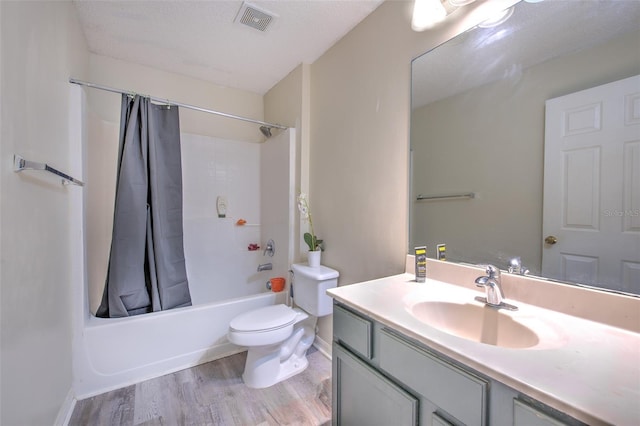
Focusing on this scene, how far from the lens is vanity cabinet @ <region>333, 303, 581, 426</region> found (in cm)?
59

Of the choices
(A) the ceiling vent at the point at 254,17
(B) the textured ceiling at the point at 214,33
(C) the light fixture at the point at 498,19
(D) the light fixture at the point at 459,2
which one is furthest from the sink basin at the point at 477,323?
(A) the ceiling vent at the point at 254,17

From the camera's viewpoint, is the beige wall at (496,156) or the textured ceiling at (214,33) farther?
the textured ceiling at (214,33)

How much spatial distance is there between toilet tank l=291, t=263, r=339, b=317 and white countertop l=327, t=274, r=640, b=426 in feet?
2.78

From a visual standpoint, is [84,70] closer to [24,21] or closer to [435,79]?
[24,21]

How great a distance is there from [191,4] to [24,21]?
90cm

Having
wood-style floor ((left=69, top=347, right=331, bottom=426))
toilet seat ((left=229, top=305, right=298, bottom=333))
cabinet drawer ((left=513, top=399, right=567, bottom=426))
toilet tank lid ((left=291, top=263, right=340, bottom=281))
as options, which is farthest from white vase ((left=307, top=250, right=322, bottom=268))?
cabinet drawer ((left=513, top=399, right=567, bottom=426))

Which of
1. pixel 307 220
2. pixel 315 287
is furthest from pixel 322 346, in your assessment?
pixel 307 220

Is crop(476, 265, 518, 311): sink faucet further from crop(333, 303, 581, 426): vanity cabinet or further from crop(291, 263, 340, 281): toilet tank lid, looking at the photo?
crop(291, 263, 340, 281): toilet tank lid

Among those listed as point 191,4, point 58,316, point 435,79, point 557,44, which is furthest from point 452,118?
point 58,316

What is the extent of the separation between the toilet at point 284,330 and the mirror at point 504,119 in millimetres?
756

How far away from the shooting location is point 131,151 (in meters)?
1.80

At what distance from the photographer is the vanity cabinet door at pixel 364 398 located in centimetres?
81

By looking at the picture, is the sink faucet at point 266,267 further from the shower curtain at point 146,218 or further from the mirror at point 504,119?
the mirror at point 504,119

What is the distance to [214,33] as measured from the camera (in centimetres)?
188
